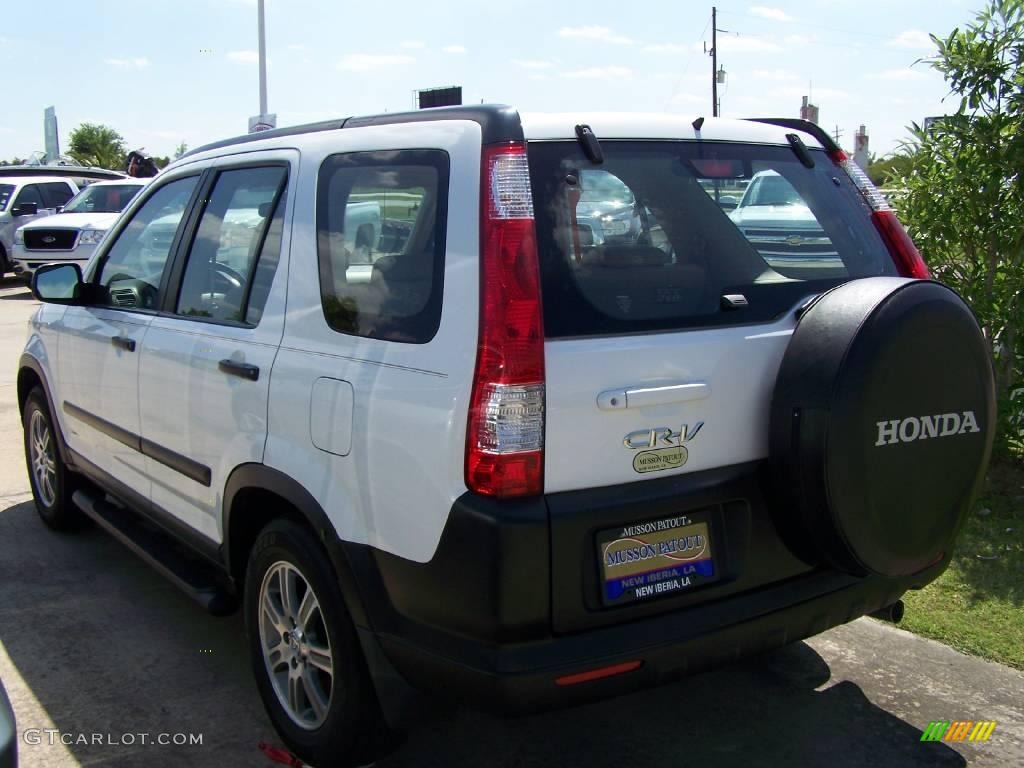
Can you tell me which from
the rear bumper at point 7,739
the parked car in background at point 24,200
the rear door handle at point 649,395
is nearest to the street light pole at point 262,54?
the parked car in background at point 24,200

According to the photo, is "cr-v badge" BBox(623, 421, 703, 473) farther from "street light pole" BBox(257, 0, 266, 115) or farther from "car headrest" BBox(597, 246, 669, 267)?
"street light pole" BBox(257, 0, 266, 115)

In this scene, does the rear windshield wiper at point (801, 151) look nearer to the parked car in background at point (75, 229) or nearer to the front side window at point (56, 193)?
the parked car in background at point (75, 229)

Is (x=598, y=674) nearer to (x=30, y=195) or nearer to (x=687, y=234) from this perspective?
→ (x=687, y=234)

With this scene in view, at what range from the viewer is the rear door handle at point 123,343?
4.00m

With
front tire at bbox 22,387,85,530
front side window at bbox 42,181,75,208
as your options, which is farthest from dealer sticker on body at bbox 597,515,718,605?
front side window at bbox 42,181,75,208

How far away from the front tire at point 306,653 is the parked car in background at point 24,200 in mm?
17799

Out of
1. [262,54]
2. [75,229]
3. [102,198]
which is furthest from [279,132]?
[262,54]

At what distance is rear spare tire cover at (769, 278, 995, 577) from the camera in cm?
257

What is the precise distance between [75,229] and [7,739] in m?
16.3

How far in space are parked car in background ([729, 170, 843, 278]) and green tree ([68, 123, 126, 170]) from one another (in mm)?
55841

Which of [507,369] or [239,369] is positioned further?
[239,369]

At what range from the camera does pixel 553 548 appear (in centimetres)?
238

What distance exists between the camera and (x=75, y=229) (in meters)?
16.6

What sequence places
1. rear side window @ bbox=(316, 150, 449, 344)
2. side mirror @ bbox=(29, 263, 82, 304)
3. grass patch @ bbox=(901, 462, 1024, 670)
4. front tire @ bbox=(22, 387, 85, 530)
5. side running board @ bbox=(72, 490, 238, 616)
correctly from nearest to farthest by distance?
→ rear side window @ bbox=(316, 150, 449, 344) < side running board @ bbox=(72, 490, 238, 616) < grass patch @ bbox=(901, 462, 1024, 670) < side mirror @ bbox=(29, 263, 82, 304) < front tire @ bbox=(22, 387, 85, 530)
